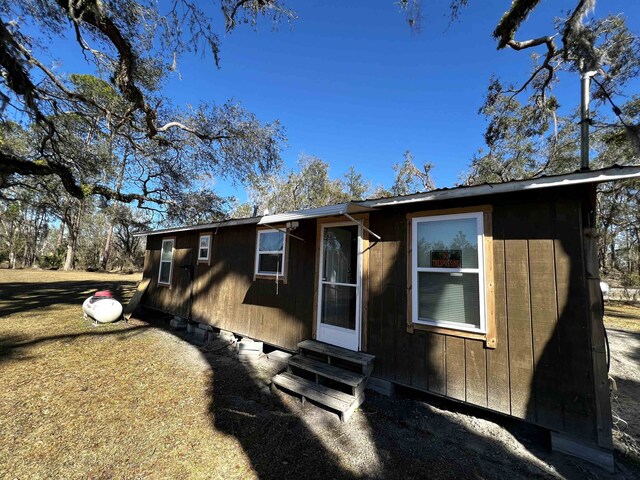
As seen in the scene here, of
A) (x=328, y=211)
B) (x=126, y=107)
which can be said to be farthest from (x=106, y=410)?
(x=126, y=107)

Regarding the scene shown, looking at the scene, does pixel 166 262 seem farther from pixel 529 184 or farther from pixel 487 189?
pixel 529 184

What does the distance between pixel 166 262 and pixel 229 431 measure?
6949 mm

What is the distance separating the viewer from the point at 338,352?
3953mm

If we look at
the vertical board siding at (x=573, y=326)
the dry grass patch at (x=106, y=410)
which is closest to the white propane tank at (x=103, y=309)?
the dry grass patch at (x=106, y=410)

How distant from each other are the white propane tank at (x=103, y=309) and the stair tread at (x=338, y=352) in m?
6.15

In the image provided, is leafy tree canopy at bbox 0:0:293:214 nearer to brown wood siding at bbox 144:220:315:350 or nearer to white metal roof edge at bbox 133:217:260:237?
white metal roof edge at bbox 133:217:260:237

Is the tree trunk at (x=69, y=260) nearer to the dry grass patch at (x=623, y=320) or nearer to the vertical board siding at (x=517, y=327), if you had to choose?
the vertical board siding at (x=517, y=327)

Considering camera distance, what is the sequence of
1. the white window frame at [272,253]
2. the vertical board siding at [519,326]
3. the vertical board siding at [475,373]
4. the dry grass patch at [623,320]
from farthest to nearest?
the dry grass patch at [623,320], the white window frame at [272,253], the vertical board siding at [475,373], the vertical board siding at [519,326]

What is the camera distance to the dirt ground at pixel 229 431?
2.44 m

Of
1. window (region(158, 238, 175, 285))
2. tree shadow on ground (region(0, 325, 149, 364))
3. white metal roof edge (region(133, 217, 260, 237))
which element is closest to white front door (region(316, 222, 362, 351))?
white metal roof edge (region(133, 217, 260, 237))

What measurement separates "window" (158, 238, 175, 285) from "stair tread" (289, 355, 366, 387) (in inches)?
233

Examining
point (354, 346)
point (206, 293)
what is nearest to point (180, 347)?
point (206, 293)

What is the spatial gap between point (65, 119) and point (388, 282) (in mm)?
10753

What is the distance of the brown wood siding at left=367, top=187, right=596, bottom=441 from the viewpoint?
260 cm
